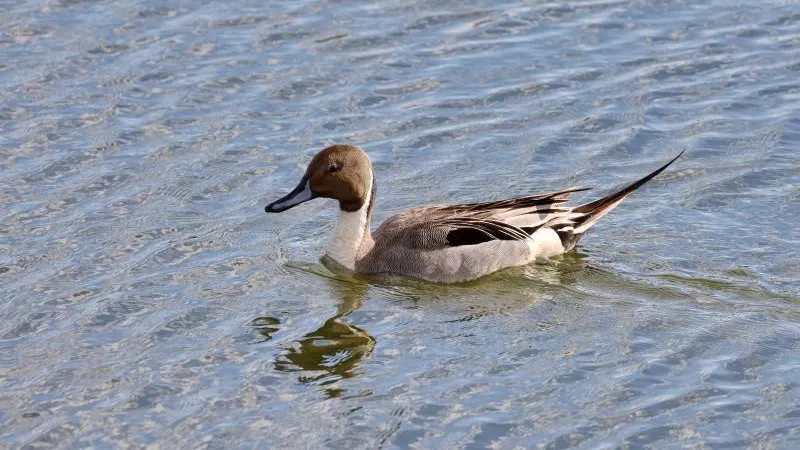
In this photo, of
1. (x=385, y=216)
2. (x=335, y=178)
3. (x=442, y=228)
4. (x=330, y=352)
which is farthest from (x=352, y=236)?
(x=330, y=352)

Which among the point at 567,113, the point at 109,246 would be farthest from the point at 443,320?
the point at 567,113

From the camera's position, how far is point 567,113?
45.6 feet

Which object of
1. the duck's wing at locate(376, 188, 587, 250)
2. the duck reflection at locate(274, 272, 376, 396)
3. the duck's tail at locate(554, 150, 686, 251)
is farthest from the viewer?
the duck's tail at locate(554, 150, 686, 251)

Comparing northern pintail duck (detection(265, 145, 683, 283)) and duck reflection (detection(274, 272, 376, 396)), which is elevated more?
northern pintail duck (detection(265, 145, 683, 283))

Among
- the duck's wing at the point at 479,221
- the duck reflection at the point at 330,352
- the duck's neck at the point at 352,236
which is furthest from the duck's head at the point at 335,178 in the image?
the duck reflection at the point at 330,352

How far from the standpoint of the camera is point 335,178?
11.5 metres

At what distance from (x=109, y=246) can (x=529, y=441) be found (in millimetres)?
4460

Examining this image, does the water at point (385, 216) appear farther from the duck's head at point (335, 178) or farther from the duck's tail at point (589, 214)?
the duck's head at point (335, 178)

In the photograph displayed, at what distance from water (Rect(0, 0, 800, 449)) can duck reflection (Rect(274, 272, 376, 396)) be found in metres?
0.03

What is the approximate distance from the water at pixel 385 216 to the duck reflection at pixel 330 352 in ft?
0.09

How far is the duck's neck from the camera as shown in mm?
11648

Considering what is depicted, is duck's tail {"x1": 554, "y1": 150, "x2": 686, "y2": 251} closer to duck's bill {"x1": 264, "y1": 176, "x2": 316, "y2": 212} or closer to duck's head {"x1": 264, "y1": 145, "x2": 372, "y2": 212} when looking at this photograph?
duck's head {"x1": 264, "y1": 145, "x2": 372, "y2": 212}

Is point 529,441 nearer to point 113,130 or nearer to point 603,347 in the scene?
point 603,347

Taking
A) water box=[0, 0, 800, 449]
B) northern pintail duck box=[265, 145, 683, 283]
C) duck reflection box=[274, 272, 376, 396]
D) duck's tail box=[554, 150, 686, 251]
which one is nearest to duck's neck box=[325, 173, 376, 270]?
northern pintail duck box=[265, 145, 683, 283]
